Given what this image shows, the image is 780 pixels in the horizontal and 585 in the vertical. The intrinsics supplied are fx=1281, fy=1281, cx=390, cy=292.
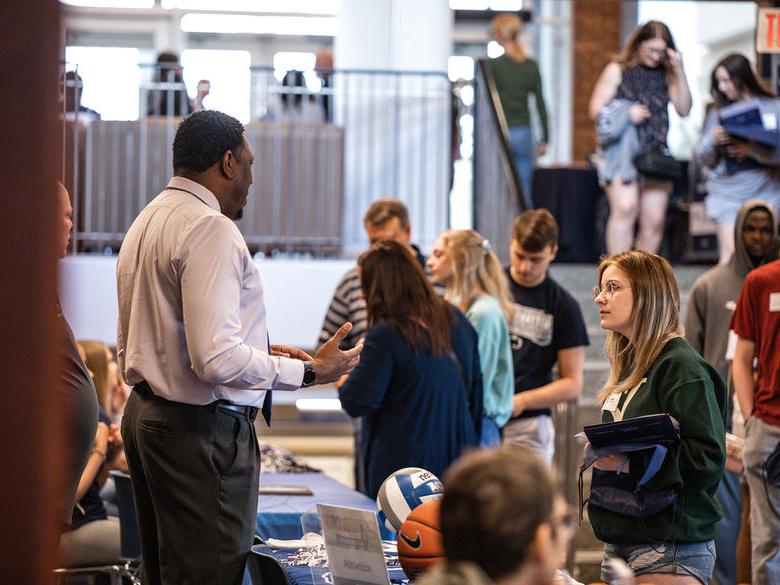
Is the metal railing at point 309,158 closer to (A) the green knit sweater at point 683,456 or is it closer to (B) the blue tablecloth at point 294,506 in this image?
(B) the blue tablecloth at point 294,506

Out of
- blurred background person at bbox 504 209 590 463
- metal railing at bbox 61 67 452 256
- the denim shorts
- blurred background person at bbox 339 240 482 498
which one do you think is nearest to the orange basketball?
the denim shorts

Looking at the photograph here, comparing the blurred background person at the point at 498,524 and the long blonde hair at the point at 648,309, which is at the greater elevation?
the long blonde hair at the point at 648,309

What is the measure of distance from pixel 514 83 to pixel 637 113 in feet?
5.61

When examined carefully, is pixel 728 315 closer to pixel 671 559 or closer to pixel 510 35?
pixel 671 559

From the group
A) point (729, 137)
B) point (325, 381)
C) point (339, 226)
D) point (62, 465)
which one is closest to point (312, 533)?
point (325, 381)

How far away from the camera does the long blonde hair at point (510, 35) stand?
31.1 feet

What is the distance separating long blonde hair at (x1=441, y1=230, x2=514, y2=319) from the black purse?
10.1ft

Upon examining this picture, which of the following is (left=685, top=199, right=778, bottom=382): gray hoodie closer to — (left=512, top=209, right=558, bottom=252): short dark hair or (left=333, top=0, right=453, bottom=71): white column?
(left=512, top=209, right=558, bottom=252): short dark hair

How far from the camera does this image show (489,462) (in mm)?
1995

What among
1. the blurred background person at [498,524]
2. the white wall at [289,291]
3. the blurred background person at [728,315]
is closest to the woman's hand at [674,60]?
the blurred background person at [728,315]

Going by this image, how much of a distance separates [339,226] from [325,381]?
648 cm

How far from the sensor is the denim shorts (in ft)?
10.6

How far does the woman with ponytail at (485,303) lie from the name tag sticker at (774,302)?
3.48ft

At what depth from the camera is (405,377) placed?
4434mm
